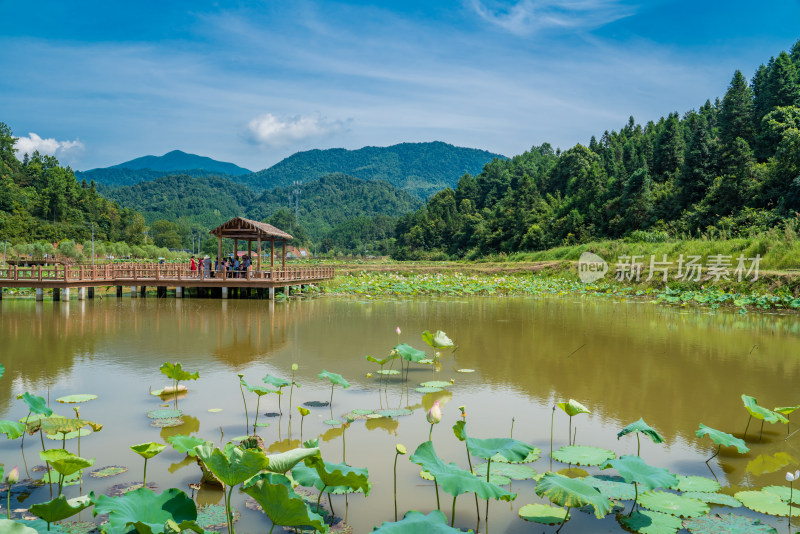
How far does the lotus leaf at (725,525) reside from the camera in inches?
130

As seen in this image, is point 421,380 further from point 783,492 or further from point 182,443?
point 783,492

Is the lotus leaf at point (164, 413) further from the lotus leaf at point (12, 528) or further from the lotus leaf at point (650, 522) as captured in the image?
the lotus leaf at point (650, 522)

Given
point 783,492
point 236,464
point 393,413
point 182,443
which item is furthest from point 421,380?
point 236,464

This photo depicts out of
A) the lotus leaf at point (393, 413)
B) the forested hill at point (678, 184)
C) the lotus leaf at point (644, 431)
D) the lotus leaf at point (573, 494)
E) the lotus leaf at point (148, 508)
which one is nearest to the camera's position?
the lotus leaf at point (148, 508)

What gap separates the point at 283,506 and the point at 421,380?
16.0ft

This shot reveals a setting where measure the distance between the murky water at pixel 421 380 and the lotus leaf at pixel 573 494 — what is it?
47cm

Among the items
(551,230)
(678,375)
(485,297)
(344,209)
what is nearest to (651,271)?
(485,297)

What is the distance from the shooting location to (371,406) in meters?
6.13

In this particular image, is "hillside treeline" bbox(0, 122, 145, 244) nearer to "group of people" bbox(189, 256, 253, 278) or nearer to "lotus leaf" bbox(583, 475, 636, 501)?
"group of people" bbox(189, 256, 253, 278)

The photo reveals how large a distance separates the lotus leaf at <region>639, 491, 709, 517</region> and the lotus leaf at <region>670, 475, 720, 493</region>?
0.14 metres

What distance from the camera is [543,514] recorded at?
355 cm

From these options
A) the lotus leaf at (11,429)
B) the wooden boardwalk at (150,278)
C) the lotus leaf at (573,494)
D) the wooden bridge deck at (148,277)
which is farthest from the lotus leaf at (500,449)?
the wooden bridge deck at (148,277)

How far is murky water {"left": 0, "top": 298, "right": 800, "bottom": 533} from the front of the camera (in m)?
4.41

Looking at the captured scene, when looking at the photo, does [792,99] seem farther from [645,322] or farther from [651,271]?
[645,322]
